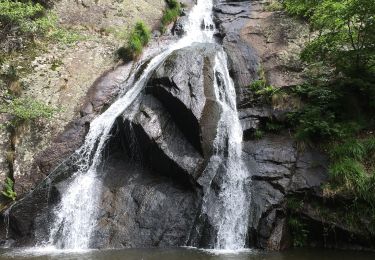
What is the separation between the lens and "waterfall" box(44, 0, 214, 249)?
10.3 meters

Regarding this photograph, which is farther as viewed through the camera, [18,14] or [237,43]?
[237,43]

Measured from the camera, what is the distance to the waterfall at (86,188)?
405 inches

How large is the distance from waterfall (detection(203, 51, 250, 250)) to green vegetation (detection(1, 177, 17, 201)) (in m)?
5.86

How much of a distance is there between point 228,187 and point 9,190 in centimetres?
660

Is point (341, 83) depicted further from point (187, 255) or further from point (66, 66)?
point (66, 66)

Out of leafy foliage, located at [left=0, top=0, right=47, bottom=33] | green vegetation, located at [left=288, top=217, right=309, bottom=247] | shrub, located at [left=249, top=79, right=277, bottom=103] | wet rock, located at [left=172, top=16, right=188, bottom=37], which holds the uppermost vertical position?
wet rock, located at [left=172, top=16, right=188, bottom=37]

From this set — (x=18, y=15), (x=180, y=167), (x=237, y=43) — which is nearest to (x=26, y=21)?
(x=18, y=15)

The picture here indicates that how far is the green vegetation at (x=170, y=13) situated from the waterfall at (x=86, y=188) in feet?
16.4

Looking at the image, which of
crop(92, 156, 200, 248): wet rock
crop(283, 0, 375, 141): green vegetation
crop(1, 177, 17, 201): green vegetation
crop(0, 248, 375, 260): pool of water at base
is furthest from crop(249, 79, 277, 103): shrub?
crop(1, 177, 17, 201): green vegetation

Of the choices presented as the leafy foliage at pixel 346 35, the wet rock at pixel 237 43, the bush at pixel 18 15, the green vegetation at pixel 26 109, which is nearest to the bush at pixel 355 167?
the leafy foliage at pixel 346 35

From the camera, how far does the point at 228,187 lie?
10469 millimetres

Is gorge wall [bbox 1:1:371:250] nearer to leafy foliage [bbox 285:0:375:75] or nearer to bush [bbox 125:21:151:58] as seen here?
leafy foliage [bbox 285:0:375:75]

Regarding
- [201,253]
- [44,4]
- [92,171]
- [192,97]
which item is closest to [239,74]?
[192,97]

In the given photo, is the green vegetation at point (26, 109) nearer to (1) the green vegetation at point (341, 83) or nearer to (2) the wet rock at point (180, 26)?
(1) the green vegetation at point (341, 83)
